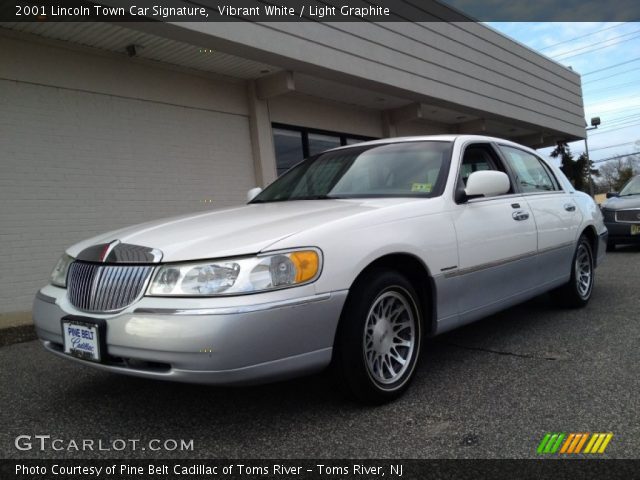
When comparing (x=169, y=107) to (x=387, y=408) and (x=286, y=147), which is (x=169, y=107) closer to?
(x=286, y=147)

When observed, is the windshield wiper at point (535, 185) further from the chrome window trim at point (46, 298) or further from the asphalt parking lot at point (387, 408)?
the chrome window trim at point (46, 298)

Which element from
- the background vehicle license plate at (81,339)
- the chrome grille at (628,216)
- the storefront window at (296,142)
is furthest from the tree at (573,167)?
the background vehicle license plate at (81,339)

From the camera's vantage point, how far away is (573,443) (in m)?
2.30

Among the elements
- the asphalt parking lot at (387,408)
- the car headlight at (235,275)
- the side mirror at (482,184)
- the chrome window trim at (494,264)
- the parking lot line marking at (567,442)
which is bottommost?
the parking lot line marking at (567,442)

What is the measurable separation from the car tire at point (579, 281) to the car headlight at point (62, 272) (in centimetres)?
410

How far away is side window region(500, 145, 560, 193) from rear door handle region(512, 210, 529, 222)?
1.01 ft

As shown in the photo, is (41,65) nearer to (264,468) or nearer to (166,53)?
(166,53)

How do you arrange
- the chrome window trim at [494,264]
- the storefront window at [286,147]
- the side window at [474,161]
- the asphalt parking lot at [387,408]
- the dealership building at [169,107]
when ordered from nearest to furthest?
the asphalt parking lot at [387,408]
the chrome window trim at [494,264]
the side window at [474,161]
the dealership building at [169,107]
the storefront window at [286,147]

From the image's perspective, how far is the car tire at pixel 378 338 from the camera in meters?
2.61

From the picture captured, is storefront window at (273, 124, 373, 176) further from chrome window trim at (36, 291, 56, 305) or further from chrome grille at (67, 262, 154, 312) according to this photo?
chrome grille at (67, 262, 154, 312)

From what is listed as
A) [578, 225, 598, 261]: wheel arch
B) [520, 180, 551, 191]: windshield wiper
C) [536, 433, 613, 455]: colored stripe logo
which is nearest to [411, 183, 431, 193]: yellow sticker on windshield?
[520, 180, 551, 191]: windshield wiper

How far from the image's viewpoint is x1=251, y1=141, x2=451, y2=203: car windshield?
11.4 ft

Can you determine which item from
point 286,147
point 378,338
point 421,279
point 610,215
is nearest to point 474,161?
point 421,279

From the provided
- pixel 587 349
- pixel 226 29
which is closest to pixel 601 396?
pixel 587 349
